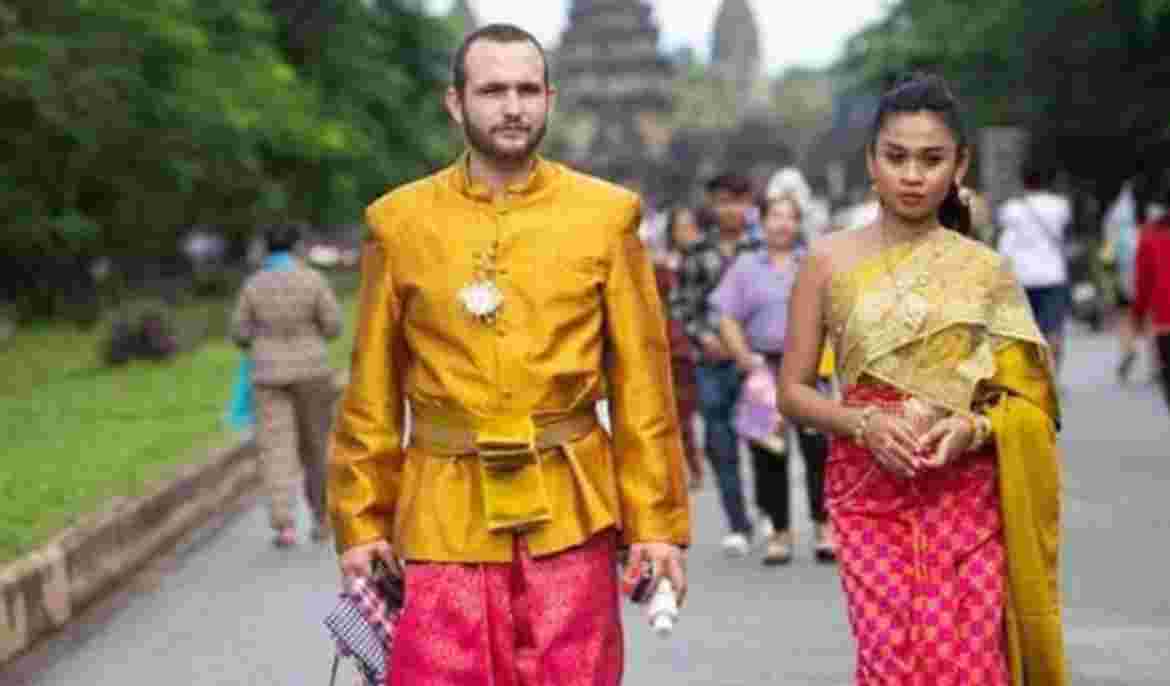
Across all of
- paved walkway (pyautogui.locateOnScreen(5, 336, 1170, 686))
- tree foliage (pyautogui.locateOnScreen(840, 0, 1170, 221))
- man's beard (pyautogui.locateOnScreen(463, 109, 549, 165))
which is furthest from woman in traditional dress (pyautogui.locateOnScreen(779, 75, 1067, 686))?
tree foliage (pyautogui.locateOnScreen(840, 0, 1170, 221))

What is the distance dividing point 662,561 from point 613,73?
355 feet

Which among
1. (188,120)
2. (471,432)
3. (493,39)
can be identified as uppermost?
(493,39)

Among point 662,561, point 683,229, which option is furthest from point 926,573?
point 683,229

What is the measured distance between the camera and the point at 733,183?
1312 centimetres

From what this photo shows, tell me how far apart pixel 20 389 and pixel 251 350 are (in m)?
13.4

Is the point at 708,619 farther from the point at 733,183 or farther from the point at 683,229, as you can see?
the point at 683,229

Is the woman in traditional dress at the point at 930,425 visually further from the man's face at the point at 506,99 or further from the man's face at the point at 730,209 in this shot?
the man's face at the point at 730,209

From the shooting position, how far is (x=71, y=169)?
4078cm

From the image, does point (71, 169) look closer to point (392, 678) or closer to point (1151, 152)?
point (1151, 152)

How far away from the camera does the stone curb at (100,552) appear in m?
11.1

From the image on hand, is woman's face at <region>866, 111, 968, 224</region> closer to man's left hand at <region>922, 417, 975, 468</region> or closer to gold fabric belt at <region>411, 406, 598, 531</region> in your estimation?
man's left hand at <region>922, 417, 975, 468</region>

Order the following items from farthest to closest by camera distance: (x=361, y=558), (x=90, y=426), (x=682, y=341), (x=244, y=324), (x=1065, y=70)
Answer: (x=1065, y=70)
(x=90, y=426)
(x=682, y=341)
(x=244, y=324)
(x=361, y=558)

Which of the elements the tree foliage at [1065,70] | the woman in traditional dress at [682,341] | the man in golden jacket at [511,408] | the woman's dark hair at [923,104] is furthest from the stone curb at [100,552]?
the tree foliage at [1065,70]

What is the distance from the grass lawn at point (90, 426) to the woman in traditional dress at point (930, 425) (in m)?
6.26
